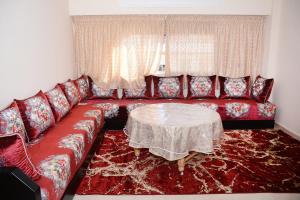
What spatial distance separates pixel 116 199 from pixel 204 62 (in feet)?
10.9

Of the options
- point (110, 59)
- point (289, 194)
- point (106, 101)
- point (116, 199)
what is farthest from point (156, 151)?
point (110, 59)

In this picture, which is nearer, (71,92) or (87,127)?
(87,127)

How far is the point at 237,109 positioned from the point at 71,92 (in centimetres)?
271

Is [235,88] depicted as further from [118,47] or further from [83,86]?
[83,86]

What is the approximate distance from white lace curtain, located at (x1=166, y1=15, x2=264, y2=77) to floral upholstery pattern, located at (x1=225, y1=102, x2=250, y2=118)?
0.93 meters

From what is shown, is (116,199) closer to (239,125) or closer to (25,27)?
(25,27)

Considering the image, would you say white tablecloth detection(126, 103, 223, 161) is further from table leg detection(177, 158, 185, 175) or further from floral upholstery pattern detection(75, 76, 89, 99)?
floral upholstery pattern detection(75, 76, 89, 99)

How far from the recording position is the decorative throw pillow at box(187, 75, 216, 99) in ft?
15.0

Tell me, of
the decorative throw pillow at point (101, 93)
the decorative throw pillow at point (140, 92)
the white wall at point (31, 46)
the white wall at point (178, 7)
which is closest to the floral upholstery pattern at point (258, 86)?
the white wall at point (178, 7)

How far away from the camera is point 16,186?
150 cm

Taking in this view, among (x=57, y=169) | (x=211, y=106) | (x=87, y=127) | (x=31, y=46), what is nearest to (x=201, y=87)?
(x=211, y=106)

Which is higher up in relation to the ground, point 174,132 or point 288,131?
point 174,132

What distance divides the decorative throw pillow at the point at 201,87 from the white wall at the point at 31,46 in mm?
2276

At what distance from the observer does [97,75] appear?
481 cm
